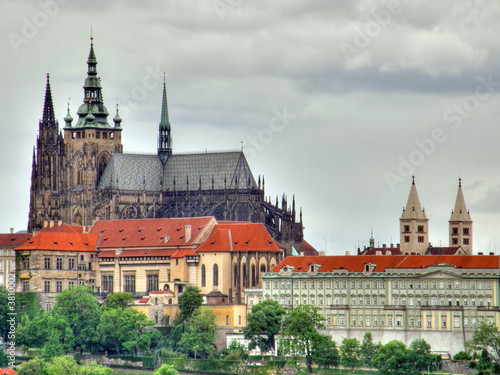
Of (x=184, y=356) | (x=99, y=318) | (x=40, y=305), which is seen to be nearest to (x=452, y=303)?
(x=184, y=356)

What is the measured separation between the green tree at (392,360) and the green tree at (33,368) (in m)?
30.3

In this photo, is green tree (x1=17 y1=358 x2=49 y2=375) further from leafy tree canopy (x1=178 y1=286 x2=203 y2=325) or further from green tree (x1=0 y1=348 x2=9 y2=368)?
leafy tree canopy (x1=178 y1=286 x2=203 y2=325)

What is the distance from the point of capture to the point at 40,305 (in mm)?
178125

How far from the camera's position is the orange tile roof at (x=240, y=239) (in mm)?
174875

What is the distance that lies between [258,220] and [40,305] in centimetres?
3046

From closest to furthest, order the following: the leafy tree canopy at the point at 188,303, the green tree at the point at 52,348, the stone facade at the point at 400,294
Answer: the stone facade at the point at 400,294
the green tree at the point at 52,348
the leafy tree canopy at the point at 188,303

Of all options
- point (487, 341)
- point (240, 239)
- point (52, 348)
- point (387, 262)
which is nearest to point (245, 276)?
point (240, 239)

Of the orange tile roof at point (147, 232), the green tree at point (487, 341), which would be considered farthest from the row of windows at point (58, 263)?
the green tree at point (487, 341)

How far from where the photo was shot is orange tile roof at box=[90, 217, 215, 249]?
182 metres

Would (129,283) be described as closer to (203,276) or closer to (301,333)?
(203,276)

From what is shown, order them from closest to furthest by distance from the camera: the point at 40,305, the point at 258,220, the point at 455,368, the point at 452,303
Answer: the point at 455,368, the point at 452,303, the point at 40,305, the point at 258,220

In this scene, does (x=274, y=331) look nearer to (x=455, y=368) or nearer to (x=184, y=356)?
(x=184, y=356)

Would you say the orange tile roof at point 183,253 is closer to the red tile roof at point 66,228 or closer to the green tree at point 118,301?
the green tree at point 118,301

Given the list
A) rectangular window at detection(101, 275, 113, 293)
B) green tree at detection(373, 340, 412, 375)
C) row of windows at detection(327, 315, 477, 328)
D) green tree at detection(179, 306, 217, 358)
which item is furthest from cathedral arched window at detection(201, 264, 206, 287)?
green tree at detection(373, 340, 412, 375)
